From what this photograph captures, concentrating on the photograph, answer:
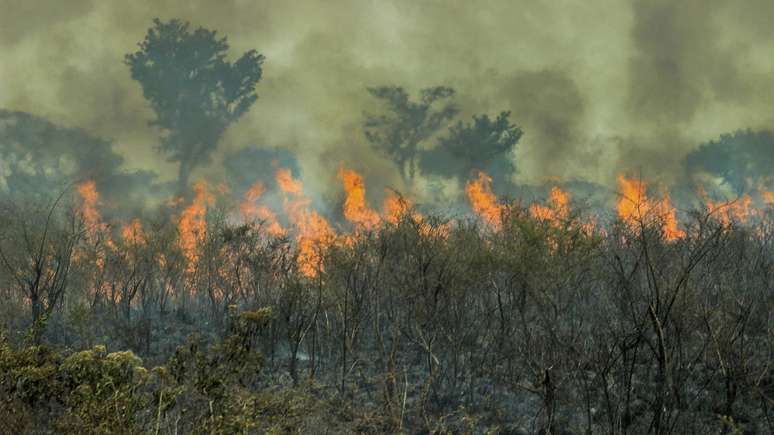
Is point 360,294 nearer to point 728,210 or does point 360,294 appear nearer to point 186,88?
point 728,210

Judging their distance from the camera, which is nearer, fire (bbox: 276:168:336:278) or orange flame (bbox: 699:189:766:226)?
orange flame (bbox: 699:189:766:226)

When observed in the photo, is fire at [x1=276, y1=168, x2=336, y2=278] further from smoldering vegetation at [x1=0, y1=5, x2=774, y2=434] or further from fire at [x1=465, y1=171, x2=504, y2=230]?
fire at [x1=465, y1=171, x2=504, y2=230]

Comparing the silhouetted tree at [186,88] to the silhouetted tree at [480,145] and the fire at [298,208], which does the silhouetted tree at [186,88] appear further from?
the silhouetted tree at [480,145]

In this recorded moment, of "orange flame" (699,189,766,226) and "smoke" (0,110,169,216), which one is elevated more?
"smoke" (0,110,169,216)

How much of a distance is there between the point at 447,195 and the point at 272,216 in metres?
21.6

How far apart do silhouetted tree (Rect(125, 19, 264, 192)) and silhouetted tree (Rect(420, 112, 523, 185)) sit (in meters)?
23.2

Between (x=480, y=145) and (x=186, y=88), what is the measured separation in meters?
30.3

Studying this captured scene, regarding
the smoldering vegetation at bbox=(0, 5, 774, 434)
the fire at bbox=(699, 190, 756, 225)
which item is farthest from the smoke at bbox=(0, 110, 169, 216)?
the fire at bbox=(699, 190, 756, 225)

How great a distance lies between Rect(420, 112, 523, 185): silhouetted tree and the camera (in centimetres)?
6056

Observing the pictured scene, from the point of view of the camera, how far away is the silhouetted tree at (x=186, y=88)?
5647 centimetres

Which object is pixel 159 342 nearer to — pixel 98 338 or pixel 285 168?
pixel 98 338

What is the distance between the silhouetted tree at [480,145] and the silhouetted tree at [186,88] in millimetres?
23169

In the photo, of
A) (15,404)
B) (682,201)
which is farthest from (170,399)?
(682,201)

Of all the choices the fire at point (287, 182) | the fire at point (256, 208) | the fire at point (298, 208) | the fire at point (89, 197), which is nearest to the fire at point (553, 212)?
the fire at point (298, 208)
